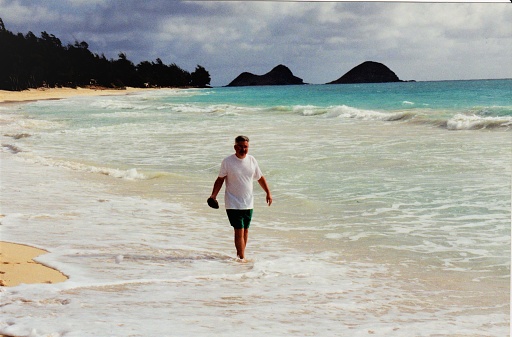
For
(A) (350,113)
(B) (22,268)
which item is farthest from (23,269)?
(A) (350,113)

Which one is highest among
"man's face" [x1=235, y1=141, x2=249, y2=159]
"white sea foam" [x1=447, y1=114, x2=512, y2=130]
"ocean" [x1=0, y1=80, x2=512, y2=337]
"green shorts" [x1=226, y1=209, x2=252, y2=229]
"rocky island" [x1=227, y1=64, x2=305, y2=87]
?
"rocky island" [x1=227, y1=64, x2=305, y2=87]

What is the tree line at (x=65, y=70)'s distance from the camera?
49.5ft

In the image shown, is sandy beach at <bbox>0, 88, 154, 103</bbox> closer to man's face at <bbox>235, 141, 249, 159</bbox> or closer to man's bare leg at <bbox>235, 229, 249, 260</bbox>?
man's bare leg at <bbox>235, 229, 249, 260</bbox>

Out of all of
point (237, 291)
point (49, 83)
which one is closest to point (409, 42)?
point (237, 291)

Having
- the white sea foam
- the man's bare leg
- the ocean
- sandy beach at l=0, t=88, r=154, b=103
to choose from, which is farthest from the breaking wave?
the man's bare leg

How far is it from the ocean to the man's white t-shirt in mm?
443

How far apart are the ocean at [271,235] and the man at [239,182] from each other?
1.14 ft

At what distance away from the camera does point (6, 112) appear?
18219 mm

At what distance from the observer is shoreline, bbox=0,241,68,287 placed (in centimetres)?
382

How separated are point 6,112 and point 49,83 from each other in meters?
6.22

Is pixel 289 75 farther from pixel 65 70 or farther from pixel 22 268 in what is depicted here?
pixel 65 70

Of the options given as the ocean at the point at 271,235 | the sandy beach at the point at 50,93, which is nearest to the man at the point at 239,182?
the ocean at the point at 271,235

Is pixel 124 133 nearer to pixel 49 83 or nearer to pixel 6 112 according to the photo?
pixel 6 112

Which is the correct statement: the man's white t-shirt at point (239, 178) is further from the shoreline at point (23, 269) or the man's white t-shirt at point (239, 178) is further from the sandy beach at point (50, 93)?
the sandy beach at point (50, 93)
